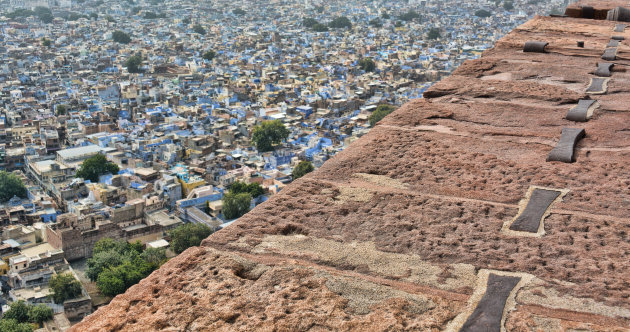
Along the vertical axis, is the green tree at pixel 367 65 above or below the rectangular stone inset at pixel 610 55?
below

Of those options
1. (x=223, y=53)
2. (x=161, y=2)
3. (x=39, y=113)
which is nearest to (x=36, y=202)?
(x=39, y=113)

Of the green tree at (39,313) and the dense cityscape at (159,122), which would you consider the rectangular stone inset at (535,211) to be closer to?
the dense cityscape at (159,122)

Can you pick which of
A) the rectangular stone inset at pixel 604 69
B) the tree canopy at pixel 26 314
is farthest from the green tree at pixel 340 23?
the rectangular stone inset at pixel 604 69

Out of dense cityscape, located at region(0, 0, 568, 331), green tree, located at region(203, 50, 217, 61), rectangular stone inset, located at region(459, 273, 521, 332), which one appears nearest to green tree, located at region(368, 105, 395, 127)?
dense cityscape, located at region(0, 0, 568, 331)

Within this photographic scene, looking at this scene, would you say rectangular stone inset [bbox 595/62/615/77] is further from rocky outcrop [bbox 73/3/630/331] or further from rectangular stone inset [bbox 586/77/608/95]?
rocky outcrop [bbox 73/3/630/331]

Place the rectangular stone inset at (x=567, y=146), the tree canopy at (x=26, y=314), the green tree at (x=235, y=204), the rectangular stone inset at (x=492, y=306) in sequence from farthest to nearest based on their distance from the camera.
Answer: the green tree at (x=235, y=204) < the tree canopy at (x=26, y=314) < the rectangular stone inset at (x=567, y=146) < the rectangular stone inset at (x=492, y=306)

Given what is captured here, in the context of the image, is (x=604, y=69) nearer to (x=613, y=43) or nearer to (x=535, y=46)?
(x=535, y=46)

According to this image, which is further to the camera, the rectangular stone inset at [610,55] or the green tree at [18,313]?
the green tree at [18,313]
